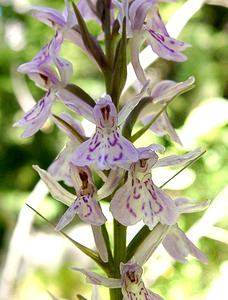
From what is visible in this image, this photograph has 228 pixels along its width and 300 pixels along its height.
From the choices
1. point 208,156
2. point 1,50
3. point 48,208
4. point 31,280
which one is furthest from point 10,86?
point 208,156

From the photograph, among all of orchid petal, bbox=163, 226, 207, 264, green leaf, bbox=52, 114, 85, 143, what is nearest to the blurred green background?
orchid petal, bbox=163, 226, 207, 264

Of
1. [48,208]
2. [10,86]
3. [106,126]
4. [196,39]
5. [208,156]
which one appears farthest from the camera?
[10,86]

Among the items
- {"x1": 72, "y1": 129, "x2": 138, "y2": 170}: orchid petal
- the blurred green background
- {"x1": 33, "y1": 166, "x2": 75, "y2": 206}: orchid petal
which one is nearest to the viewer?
{"x1": 72, "y1": 129, "x2": 138, "y2": 170}: orchid petal

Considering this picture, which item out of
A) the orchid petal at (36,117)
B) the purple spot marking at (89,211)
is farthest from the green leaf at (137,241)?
the orchid petal at (36,117)

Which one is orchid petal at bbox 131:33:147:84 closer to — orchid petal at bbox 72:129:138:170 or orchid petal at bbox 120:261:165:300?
orchid petal at bbox 72:129:138:170

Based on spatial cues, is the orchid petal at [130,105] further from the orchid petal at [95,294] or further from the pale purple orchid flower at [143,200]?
the orchid petal at [95,294]

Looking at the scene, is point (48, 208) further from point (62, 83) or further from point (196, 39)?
point (62, 83)
